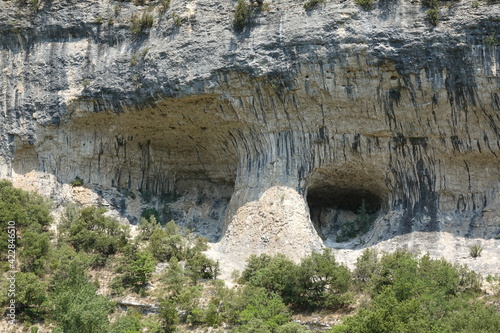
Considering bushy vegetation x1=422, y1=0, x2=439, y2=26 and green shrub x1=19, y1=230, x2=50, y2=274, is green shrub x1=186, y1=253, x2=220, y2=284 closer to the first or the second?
green shrub x1=19, y1=230, x2=50, y2=274

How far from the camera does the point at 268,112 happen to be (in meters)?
26.8

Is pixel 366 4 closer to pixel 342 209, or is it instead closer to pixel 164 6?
pixel 164 6

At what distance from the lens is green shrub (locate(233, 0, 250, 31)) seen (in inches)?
1046

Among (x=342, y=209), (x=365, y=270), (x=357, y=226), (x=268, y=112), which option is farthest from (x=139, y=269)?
(x=342, y=209)

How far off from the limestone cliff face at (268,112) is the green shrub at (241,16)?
301 mm

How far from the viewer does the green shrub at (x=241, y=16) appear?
87.2 feet

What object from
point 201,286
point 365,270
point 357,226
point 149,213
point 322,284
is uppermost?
point 149,213

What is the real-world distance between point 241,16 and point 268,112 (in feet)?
12.3

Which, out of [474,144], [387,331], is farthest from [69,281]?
[474,144]

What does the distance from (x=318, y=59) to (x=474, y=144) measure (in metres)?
6.34

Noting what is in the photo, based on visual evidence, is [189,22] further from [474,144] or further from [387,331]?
[387,331]

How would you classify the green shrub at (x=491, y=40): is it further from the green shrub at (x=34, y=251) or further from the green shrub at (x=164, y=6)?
the green shrub at (x=34, y=251)

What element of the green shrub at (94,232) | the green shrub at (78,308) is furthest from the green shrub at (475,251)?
the green shrub at (94,232)

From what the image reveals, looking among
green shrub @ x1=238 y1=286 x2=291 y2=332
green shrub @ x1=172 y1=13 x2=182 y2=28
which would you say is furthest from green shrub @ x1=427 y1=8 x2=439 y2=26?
green shrub @ x1=238 y1=286 x2=291 y2=332
